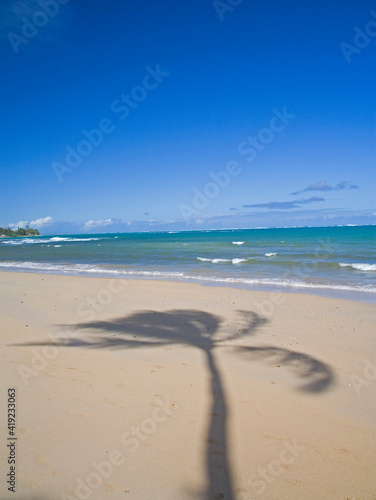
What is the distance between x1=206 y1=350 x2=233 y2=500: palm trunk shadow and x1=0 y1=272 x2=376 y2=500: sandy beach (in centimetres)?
2

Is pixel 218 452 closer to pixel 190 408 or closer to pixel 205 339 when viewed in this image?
pixel 190 408

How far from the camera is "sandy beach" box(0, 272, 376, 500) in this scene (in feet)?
10.8

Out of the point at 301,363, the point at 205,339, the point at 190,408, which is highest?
the point at 190,408

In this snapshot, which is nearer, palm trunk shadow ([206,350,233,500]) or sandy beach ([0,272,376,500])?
palm trunk shadow ([206,350,233,500])

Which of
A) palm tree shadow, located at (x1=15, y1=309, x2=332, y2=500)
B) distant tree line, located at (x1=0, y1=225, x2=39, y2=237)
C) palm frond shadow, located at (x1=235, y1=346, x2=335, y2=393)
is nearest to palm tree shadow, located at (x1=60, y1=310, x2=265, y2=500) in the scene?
palm tree shadow, located at (x1=15, y1=309, x2=332, y2=500)

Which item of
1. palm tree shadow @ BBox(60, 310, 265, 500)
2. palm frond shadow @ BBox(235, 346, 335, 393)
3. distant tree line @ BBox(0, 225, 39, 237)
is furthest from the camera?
distant tree line @ BBox(0, 225, 39, 237)

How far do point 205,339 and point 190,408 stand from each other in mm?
3350

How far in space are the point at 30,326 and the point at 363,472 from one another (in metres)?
8.29

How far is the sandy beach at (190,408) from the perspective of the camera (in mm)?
3283

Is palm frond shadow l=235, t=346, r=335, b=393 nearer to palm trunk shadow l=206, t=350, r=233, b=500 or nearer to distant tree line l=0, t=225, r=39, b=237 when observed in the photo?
palm trunk shadow l=206, t=350, r=233, b=500

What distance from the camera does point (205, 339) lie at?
26.0 feet

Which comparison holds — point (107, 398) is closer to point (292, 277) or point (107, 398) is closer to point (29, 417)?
point (29, 417)

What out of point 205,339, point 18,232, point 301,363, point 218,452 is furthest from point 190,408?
point 18,232

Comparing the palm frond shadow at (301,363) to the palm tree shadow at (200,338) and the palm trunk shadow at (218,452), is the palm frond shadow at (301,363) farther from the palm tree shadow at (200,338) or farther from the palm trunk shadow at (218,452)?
the palm trunk shadow at (218,452)
